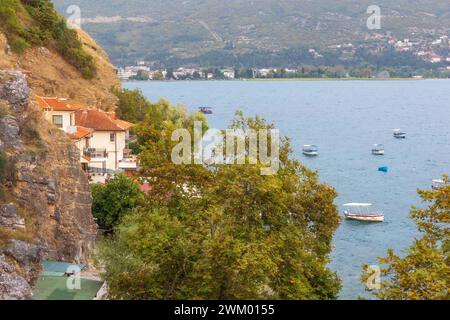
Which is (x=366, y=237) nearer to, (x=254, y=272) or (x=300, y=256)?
(x=300, y=256)

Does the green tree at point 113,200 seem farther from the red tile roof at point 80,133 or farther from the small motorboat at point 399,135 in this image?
the small motorboat at point 399,135

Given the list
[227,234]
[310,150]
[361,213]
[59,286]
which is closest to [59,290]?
Result: [59,286]

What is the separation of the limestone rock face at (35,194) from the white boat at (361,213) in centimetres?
2940

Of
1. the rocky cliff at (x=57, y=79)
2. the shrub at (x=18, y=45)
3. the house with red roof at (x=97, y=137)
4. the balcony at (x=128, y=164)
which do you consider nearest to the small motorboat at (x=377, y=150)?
the rocky cliff at (x=57, y=79)

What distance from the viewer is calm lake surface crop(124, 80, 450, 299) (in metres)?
51.7

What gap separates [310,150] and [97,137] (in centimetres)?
4934

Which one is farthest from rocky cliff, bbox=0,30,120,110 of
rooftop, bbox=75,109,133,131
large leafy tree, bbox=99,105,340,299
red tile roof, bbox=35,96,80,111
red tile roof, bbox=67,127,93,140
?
large leafy tree, bbox=99,105,340,299

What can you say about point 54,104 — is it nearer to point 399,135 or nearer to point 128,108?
point 128,108

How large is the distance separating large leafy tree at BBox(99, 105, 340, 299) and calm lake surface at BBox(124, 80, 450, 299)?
52.6 feet

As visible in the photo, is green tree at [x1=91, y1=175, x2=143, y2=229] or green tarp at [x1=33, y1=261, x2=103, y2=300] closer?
green tarp at [x1=33, y1=261, x2=103, y2=300]

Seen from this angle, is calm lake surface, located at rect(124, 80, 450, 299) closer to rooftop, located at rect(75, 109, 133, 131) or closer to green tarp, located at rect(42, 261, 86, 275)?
green tarp, located at rect(42, 261, 86, 275)

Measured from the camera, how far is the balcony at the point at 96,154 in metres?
45.8
